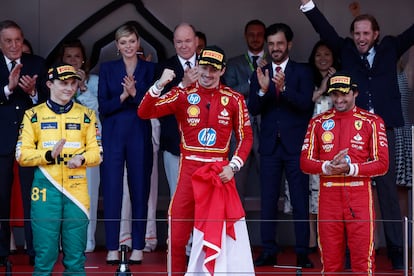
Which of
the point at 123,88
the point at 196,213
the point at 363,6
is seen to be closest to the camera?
the point at 196,213

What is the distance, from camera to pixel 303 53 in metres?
9.15

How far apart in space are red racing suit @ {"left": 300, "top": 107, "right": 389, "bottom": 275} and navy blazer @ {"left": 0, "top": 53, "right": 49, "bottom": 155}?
203 cm

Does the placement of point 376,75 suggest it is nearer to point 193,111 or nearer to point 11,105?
point 193,111

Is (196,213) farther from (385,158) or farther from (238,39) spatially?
(238,39)

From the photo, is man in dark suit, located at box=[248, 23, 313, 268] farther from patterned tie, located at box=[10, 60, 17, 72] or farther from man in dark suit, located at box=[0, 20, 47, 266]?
patterned tie, located at box=[10, 60, 17, 72]

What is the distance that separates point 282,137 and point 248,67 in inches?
36.3

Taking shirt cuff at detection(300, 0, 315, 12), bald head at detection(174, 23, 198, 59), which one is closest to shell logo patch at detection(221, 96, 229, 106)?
bald head at detection(174, 23, 198, 59)

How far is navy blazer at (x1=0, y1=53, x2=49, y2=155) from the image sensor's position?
7883 millimetres

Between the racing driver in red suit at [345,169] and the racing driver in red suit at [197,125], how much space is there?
477 mm

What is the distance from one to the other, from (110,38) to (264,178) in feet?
6.63

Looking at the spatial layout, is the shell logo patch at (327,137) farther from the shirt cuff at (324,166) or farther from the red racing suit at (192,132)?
the red racing suit at (192,132)

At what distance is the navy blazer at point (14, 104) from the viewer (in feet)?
25.9

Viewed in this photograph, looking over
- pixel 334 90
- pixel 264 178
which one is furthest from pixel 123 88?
pixel 334 90

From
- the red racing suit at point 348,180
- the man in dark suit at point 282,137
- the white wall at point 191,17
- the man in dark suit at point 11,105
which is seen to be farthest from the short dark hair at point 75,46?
the red racing suit at point 348,180
